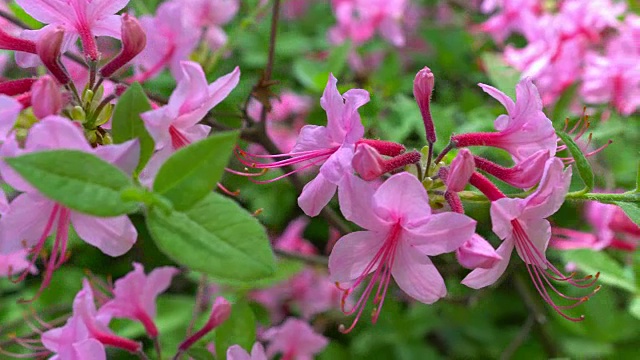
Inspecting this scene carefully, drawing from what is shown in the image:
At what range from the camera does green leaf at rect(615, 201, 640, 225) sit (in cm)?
89

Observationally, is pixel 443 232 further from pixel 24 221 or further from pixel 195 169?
pixel 24 221

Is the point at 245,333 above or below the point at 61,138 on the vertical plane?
below

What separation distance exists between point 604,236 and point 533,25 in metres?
0.63

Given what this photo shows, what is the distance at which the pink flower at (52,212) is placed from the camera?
698 mm

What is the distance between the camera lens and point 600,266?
1.31 meters

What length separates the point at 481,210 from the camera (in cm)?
122

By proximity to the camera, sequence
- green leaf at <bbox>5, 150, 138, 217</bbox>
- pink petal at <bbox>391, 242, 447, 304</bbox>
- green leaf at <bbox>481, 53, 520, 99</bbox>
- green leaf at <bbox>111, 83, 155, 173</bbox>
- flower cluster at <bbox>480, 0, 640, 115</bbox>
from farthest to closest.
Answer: flower cluster at <bbox>480, 0, 640, 115</bbox> → green leaf at <bbox>481, 53, 520, 99</bbox> → pink petal at <bbox>391, 242, 447, 304</bbox> → green leaf at <bbox>111, 83, 155, 173</bbox> → green leaf at <bbox>5, 150, 138, 217</bbox>

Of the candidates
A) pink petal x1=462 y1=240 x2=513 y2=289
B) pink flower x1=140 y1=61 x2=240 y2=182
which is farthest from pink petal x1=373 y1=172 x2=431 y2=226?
pink flower x1=140 y1=61 x2=240 y2=182

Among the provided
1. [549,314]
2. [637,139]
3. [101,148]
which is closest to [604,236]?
[549,314]

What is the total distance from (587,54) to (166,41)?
1.06 meters

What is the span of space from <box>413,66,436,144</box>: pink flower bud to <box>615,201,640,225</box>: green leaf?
10.4 inches

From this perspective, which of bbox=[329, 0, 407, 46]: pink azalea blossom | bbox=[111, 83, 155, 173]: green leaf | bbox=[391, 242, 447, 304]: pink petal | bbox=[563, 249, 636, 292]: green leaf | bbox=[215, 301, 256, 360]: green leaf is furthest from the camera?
bbox=[329, 0, 407, 46]: pink azalea blossom

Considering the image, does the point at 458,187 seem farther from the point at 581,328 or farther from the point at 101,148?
the point at 581,328

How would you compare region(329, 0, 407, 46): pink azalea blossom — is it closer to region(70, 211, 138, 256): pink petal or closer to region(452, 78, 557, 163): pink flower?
region(452, 78, 557, 163): pink flower
